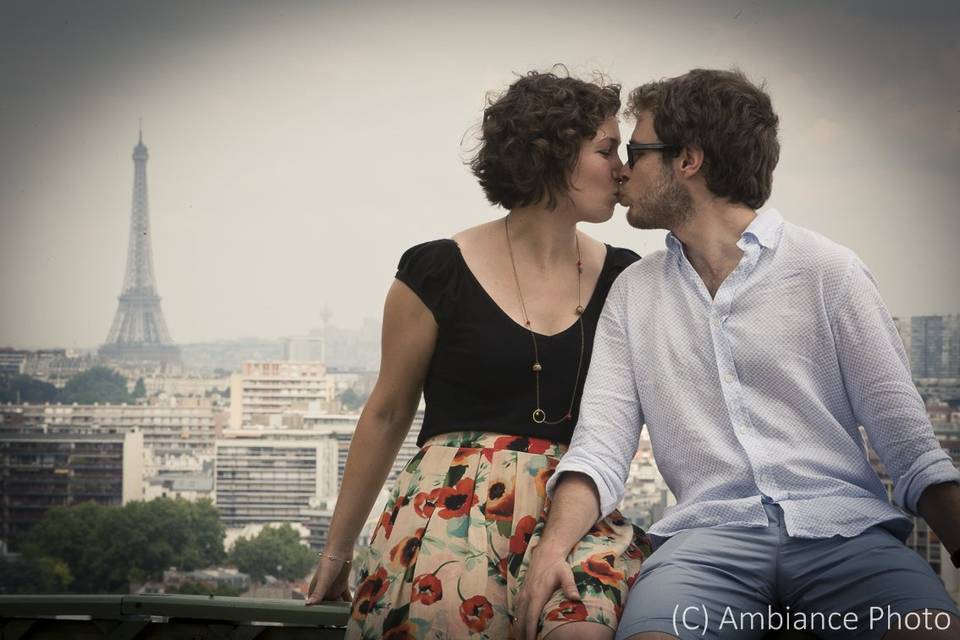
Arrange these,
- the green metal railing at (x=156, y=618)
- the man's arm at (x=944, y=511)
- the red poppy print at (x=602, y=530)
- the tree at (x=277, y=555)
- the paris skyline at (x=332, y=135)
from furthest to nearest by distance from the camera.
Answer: the tree at (x=277, y=555)
the paris skyline at (x=332, y=135)
the green metal railing at (x=156, y=618)
the red poppy print at (x=602, y=530)
the man's arm at (x=944, y=511)

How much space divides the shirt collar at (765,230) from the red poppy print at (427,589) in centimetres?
73

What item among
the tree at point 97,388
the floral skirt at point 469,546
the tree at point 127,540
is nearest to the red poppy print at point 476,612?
the floral skirt at point 469,546

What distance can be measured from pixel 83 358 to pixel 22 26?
4.79 metres

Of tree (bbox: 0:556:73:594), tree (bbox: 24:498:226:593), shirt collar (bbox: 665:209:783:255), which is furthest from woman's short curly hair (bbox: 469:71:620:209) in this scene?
tree (bbox: 0:556:73:594)

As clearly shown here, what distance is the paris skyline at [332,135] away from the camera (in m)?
8.69

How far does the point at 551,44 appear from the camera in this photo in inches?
403

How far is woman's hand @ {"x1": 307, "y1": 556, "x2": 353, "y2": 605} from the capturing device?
1826mm

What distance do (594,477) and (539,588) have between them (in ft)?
0.65

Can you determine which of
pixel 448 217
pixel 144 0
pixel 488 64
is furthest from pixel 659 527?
pixel 448 217

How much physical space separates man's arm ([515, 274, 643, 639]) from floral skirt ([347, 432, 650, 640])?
0.12 feet

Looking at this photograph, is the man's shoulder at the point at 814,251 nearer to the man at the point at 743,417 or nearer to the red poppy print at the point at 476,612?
the man at the point at 743,417

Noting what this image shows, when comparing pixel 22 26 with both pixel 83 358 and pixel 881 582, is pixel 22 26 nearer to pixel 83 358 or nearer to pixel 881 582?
pixel 83 358

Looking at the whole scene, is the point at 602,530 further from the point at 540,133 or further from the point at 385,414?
the point at 540,133

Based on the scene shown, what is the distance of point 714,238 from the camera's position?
161 cm
